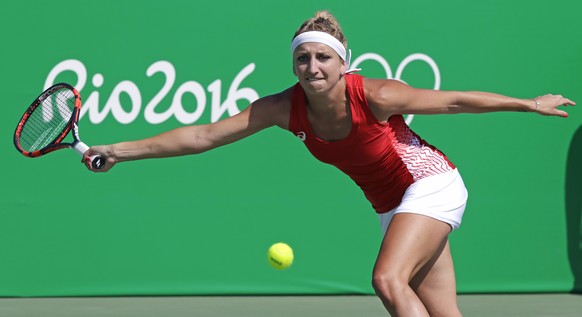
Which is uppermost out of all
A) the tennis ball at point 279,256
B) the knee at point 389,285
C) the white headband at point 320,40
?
the white headband at point 320,40

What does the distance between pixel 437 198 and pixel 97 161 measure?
1.33 m

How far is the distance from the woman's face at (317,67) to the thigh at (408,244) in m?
0.56

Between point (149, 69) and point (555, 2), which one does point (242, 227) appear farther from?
point (555, 2)

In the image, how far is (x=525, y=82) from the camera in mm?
6465

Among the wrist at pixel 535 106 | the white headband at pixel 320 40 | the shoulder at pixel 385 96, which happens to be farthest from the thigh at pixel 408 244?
the white headband at pixel 320 40

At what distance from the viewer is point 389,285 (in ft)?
11.5

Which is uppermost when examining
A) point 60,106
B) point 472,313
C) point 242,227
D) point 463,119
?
point 60,106

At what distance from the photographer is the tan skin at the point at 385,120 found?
359cm

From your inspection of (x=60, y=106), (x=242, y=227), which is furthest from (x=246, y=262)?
(x=60, y=106)

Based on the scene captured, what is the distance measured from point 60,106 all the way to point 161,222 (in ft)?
6.04

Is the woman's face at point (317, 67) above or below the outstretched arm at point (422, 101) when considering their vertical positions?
above

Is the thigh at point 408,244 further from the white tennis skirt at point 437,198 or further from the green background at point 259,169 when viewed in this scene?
the green background at point 259,169

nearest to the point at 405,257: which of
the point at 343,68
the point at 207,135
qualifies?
the point at 343,68

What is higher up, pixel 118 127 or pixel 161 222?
pixel 118 127
